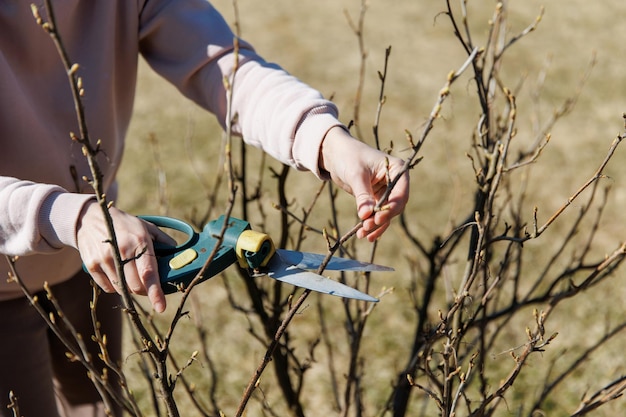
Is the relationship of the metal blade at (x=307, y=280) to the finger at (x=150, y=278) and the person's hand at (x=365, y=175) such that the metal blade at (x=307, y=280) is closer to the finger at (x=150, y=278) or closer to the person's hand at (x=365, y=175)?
the person's hand at (x=365, y=175)

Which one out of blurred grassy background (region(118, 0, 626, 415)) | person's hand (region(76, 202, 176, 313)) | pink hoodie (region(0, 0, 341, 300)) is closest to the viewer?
person's hand (region(76, 202, 176, 313))

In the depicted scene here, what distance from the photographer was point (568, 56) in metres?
5.68

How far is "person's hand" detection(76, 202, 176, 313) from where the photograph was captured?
1.18 m

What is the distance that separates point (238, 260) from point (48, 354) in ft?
2.03

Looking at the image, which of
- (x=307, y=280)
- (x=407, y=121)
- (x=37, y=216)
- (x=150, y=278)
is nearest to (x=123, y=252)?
(x=150, y=278)

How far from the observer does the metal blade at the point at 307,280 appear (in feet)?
4.25

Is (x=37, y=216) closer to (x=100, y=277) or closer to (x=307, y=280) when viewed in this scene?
(x=100, y=277)

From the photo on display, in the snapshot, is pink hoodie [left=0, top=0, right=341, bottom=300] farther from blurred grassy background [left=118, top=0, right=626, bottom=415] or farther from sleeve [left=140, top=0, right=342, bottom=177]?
blurred grassy background [left=118, top=0, right=626, bottom=415]

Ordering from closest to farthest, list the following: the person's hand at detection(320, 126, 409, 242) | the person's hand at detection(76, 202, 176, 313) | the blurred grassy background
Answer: the person's hand at detection(76, 202, 176, 313) → the person's hand at detection(320, 126, 409, 242) → the blurred grassy background

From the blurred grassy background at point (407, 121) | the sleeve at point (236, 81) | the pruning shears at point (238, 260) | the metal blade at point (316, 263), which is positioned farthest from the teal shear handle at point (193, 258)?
the blurred grassy background at point (407, 121)

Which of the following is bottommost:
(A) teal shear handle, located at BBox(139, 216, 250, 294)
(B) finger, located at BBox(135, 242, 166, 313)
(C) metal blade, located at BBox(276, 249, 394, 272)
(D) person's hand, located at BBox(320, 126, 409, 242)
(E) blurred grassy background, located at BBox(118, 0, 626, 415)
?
(B) finger, located at BBox(135, 242, 166, 313)

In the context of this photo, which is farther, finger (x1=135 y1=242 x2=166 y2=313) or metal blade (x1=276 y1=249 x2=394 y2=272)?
metal blade (x1=276 y1=249 x2=394 y2=272)

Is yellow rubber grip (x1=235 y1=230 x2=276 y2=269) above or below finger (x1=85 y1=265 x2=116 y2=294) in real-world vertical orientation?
above

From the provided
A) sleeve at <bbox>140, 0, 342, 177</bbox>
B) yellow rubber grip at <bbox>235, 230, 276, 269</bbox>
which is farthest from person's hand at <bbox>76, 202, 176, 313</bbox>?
sleeve at <bbox>140, 0, 342, 177</bbox>
